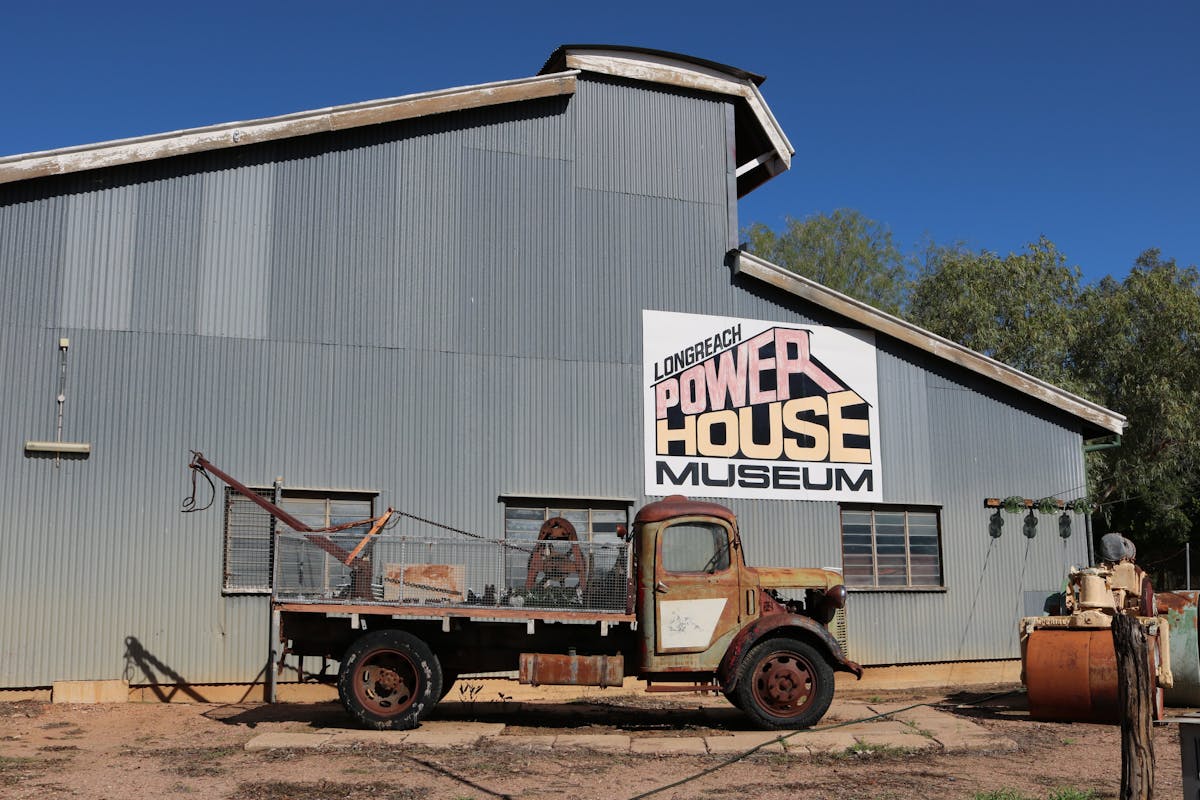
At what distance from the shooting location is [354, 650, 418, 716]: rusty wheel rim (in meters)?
12.1

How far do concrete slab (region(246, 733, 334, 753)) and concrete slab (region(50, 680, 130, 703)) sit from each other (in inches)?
136

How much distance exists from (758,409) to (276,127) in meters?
8.42

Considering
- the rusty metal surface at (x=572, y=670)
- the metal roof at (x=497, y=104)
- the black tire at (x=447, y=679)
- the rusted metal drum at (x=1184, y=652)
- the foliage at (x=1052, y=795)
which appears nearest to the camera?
the foliage at (x=1052, y=795)

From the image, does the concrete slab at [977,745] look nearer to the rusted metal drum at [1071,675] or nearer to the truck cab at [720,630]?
the truck cab at [720,630]

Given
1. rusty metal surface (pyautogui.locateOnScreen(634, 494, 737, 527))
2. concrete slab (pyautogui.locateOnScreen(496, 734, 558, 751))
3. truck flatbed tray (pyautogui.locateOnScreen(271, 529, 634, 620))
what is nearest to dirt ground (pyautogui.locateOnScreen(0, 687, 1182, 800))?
concrete slab (pyautogui.locateOnScreen(496, 734, 558, 751))

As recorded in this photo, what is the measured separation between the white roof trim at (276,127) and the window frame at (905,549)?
27.0 ft

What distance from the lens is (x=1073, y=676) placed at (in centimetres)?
1313

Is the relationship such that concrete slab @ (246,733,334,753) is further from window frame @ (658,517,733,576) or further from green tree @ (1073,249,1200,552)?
green tree @ (1073,249,1200,552)

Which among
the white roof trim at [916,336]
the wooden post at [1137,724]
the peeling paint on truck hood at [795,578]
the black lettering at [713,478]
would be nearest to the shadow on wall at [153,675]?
the peeling paint on truck hood at [795,578]

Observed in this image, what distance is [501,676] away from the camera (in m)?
15.3

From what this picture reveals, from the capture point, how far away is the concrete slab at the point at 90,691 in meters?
13.8

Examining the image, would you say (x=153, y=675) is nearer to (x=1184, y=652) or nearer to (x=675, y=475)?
(x=675, y=475)

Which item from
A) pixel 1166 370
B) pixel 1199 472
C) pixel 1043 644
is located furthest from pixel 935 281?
pixel 1043 644

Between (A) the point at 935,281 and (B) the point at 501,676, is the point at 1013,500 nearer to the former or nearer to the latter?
(B) the point at 501,676
